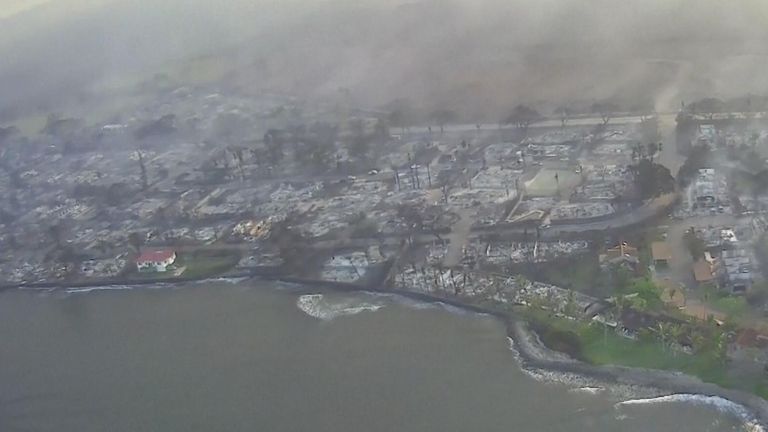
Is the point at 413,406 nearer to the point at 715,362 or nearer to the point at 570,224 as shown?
the point at 715,362

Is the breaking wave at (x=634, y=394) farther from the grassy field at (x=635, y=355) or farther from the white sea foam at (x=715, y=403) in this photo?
the grassy field at (x=635, y=355)

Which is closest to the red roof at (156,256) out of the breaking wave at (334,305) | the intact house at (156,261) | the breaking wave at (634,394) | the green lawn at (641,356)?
the intact house at (156,261)

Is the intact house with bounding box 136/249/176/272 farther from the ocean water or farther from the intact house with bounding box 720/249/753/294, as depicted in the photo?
the intact house with bounding box 720/249/753/294

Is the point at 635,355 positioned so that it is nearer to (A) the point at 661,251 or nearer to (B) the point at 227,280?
(A) the point at 661,251

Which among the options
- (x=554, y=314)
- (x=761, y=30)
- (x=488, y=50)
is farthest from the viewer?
(x=488, y=50)

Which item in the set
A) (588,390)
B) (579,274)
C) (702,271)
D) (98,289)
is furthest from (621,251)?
(98,289)

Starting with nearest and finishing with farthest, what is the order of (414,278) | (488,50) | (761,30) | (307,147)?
(414,278), (307,147), (761,30), (488,50)

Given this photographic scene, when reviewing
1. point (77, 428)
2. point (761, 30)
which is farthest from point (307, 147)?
point (761, 30)
